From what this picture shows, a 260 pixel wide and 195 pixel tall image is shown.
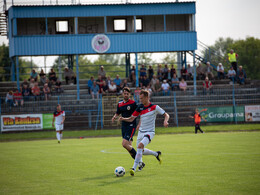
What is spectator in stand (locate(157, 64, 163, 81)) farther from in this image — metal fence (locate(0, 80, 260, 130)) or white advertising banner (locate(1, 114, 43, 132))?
white advertising banner (locate(1, 114, 43, 132))

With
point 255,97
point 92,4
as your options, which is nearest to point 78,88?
point 92,4

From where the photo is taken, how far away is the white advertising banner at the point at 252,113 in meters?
29.8

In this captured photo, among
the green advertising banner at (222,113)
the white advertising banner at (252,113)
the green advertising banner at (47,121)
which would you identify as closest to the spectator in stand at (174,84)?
the green advertising banner at (222,113)

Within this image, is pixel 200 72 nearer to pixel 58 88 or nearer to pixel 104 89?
pixel 104 89

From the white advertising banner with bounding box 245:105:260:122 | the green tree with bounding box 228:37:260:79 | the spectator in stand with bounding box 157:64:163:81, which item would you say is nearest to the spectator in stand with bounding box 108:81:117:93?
the spectator in stand with bounding box 157:64:163:81

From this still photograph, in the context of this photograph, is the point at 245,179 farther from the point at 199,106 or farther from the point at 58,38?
the point at 58,38

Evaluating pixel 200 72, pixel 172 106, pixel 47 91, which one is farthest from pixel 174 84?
pixel 47 91

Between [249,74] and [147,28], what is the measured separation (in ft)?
209

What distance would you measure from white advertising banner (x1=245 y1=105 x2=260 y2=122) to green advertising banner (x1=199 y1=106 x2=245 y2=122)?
0.31 m

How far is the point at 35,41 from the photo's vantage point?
36.2 m

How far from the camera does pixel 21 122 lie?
94.6 ft

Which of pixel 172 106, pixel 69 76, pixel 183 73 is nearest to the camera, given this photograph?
pixel 172 106

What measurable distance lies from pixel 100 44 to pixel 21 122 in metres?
11.8

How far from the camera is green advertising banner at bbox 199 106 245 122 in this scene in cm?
3000
